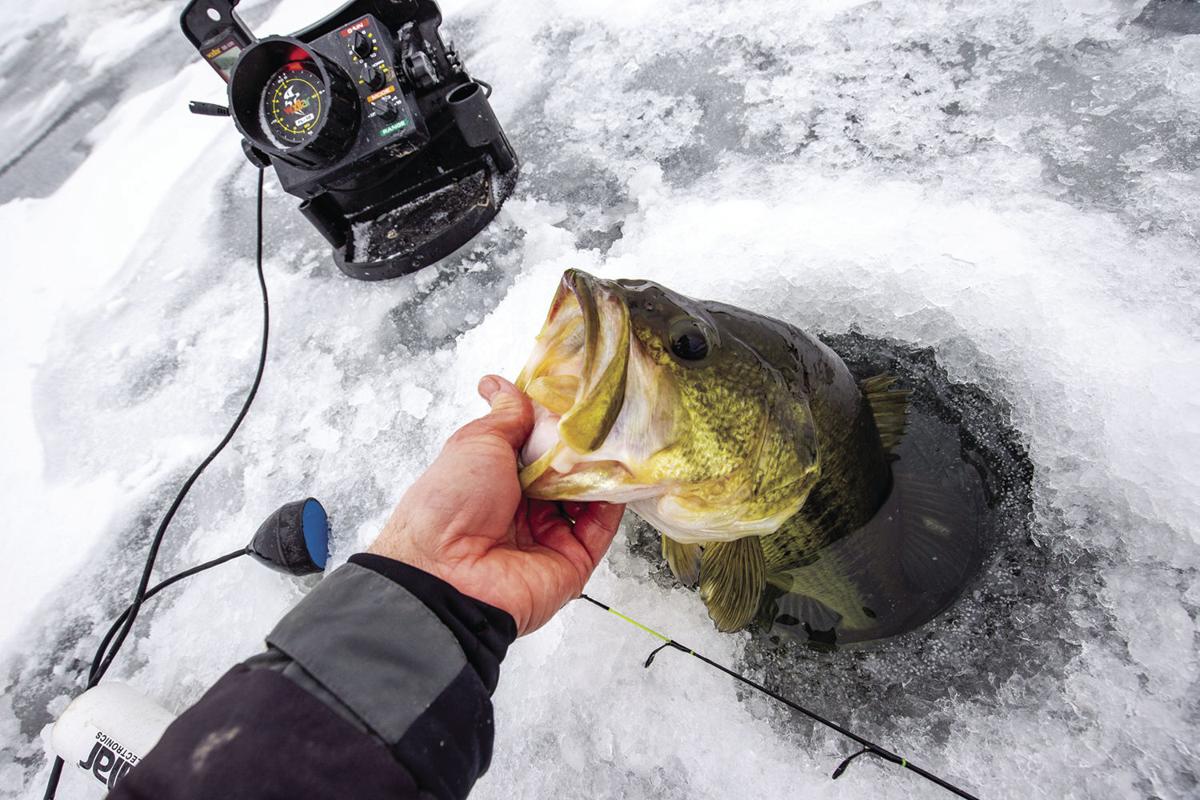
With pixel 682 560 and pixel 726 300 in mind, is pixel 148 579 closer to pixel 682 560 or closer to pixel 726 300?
pixel 682 560

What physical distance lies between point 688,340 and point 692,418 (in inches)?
6.0

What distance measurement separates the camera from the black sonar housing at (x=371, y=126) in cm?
194

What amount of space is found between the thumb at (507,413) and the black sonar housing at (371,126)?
3.64ft

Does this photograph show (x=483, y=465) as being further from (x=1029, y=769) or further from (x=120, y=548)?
(x=120, y=548)

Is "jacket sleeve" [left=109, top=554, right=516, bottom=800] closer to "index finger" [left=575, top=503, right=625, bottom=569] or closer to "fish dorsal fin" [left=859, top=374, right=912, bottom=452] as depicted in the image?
"index finger" [left=575, top=503, right=625, bottom=569]

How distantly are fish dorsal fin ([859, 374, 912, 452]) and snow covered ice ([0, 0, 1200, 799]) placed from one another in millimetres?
288

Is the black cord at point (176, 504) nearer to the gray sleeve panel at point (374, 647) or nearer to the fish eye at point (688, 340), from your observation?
the gray sleeve panel at point (374, 647)

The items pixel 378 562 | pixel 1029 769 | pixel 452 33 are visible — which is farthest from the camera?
pixel 452 33

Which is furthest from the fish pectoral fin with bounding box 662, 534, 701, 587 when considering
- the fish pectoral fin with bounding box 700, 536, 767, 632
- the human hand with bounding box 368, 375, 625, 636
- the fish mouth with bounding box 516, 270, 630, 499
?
the fish mouth with bounding box 516, 270, 630, 499

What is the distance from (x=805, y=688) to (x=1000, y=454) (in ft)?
2.87

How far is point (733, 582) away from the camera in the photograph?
4.86 feet

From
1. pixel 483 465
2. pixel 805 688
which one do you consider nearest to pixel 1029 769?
pixel 805 688

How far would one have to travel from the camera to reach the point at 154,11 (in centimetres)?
434

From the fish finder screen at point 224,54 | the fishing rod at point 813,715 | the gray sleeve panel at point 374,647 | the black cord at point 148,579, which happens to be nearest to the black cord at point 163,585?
the black cord at point 148,579
